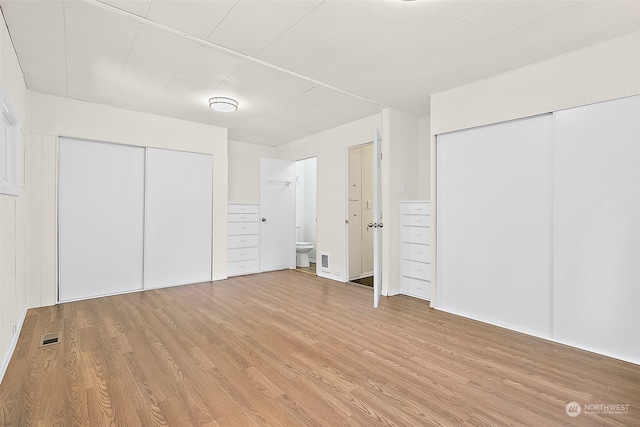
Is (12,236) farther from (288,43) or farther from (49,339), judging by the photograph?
(288,43)

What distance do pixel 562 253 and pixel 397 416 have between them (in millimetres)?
2050

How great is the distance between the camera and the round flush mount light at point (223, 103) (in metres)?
3.59

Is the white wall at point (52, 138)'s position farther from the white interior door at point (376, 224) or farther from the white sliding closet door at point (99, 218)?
the white interior door at point (376, 224)

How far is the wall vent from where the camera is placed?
506cm

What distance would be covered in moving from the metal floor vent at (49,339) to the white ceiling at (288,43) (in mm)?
2441

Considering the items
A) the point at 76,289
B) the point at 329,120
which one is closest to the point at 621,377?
the point at 329,120

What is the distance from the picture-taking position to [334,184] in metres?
4.95

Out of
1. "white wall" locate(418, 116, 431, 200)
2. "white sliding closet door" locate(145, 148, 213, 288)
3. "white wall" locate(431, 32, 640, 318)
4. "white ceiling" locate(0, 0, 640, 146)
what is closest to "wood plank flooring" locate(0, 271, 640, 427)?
"white sliding closet door" locate(145, 148, 213, 288)

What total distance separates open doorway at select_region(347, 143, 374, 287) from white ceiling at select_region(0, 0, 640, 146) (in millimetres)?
1457

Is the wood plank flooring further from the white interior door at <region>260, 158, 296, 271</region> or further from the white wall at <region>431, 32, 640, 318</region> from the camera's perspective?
the white interior door at <region>260, 158, 296, 271</region>

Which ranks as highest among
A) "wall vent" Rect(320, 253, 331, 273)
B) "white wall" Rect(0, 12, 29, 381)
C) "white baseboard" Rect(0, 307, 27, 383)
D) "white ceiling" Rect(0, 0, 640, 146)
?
"white ceiling" Rect(0, 0, 640, 146)

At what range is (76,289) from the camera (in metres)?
3.67

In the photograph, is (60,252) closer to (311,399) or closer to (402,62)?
(311,399)

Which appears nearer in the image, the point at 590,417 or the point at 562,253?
the point at 590,417
